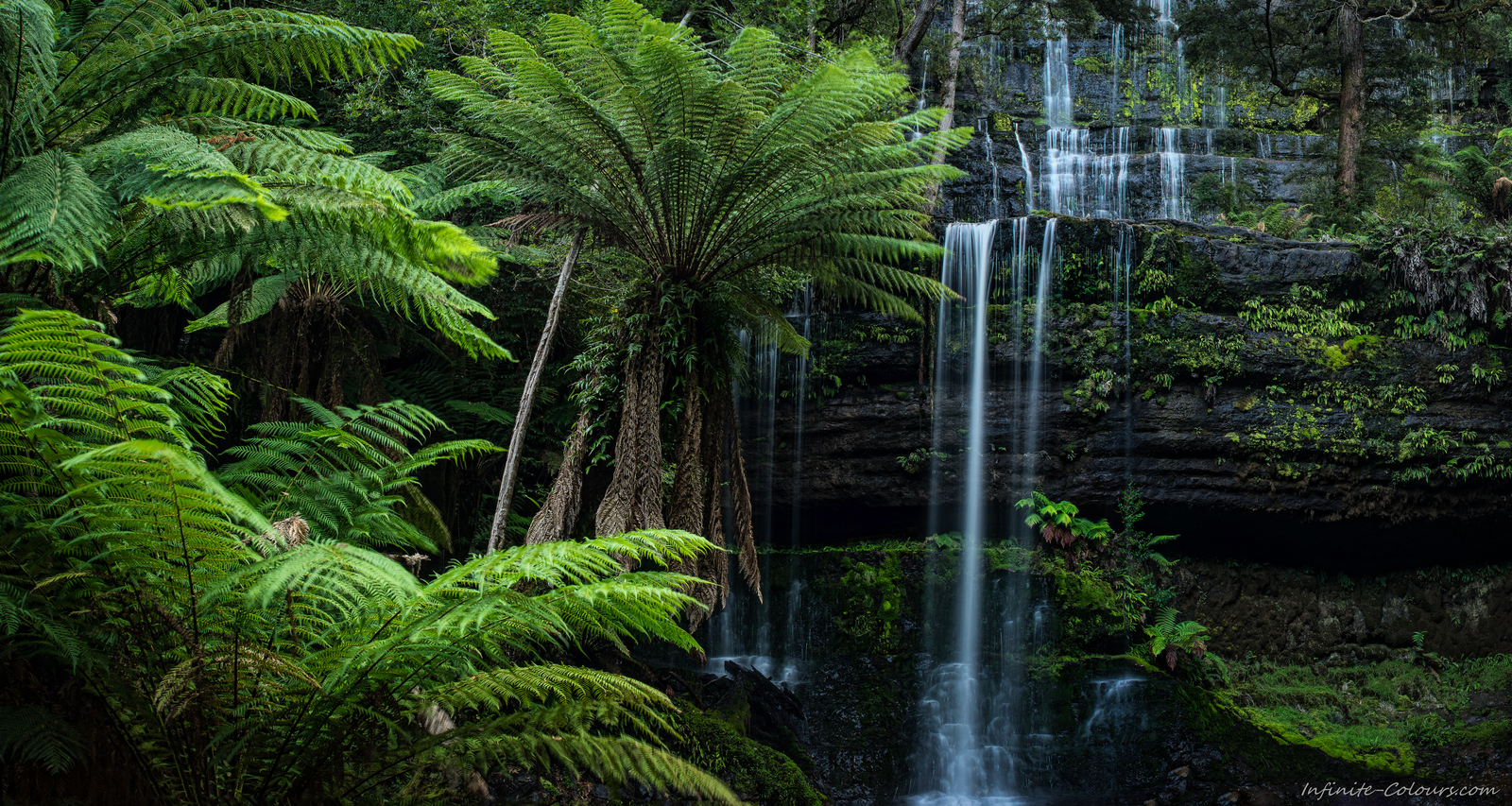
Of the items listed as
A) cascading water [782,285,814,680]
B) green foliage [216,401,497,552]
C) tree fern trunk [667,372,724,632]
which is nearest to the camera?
green foliage [216,401,497,552]

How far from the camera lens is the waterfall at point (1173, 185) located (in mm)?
12258

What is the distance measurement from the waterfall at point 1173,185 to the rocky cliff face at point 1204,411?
4061 mm

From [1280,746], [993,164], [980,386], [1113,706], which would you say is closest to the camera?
[1280,746]

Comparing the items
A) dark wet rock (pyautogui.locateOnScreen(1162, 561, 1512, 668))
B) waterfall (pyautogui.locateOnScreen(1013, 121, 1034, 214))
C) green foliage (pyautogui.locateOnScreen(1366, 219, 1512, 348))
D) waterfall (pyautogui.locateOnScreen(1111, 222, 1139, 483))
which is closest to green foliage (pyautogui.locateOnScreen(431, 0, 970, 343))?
waterfall (pyautogui.locateOnScreen(1111, 222, 1139, 483))

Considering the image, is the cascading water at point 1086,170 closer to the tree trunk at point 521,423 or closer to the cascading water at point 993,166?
the cascading water at point 993,166

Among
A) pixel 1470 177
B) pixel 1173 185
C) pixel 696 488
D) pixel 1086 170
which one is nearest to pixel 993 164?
pixel 1086 170

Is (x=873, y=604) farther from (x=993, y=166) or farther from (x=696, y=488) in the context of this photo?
(x=993, y=166)

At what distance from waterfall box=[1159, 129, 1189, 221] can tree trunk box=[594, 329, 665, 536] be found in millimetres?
10070

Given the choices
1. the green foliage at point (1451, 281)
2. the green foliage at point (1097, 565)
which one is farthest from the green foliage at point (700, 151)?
the green foliage at point (1451, 281)

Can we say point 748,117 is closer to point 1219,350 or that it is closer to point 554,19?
point 554,19

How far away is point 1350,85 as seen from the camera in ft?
34.9

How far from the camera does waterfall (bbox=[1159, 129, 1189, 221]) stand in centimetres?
1226

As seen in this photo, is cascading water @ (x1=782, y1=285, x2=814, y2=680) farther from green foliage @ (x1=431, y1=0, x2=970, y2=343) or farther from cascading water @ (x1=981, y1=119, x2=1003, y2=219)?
cascading water @ (x1=981, y1=119, x2=1003, y2=219)

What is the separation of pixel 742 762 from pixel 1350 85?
1104cm
